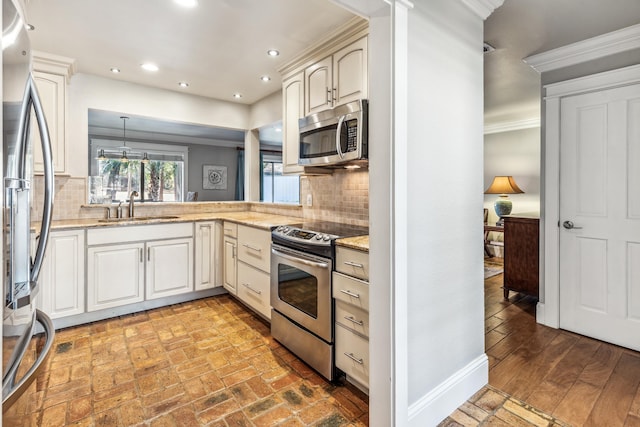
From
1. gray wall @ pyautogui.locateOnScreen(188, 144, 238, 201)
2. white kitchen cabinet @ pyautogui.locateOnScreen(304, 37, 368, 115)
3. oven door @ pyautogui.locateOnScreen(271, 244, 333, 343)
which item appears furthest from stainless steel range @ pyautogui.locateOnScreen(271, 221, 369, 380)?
gray wall @ pyautogui.locateOnScreen(188, 144, 238, 201)

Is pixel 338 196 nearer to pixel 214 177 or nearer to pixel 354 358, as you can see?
pixel 354 358

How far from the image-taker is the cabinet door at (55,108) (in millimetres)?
2852

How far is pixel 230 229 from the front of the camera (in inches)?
131

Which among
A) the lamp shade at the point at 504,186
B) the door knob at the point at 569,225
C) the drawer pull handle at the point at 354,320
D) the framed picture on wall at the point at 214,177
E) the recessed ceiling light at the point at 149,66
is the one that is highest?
the recessed ceiling light at the point at 149,66

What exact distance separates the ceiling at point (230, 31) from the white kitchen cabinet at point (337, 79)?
21 cm

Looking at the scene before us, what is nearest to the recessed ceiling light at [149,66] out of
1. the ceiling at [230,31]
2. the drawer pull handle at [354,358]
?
the ceiling at [230,31]

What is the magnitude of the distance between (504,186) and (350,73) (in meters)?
4.02

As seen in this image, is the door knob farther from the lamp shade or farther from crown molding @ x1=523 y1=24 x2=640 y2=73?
the lamp shade

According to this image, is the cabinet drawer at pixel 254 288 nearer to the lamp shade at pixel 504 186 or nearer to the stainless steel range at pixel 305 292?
the stainless steel range at pixel 305 292

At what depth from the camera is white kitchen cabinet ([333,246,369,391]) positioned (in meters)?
1.74

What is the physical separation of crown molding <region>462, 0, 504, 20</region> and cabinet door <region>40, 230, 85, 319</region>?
10.9 ft

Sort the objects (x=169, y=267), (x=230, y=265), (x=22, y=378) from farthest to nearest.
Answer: (x=230, y=265)
(x=169, y=267)
(x=22, y=378)

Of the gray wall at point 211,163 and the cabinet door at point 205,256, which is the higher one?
the gray wall at point 211,163

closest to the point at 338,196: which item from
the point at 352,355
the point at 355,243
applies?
the point at 355,243
